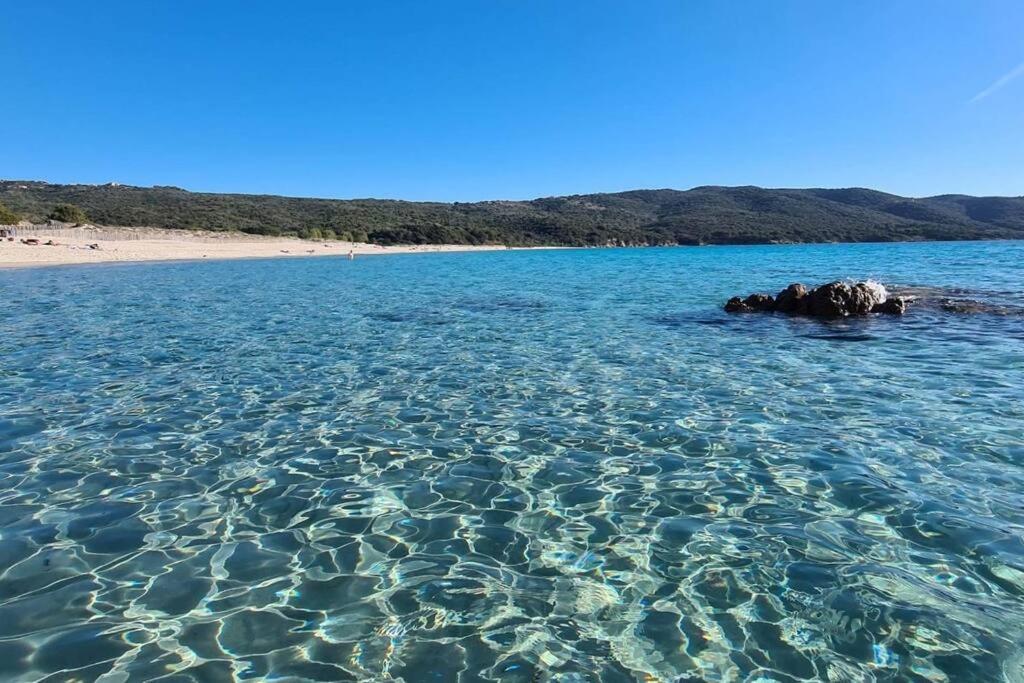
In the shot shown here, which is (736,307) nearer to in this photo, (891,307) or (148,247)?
(891,307)

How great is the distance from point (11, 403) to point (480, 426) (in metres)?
6.40

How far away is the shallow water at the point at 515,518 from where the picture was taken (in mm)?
3062

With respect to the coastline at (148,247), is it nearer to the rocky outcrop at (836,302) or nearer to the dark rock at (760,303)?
the dark rock at (760,303)

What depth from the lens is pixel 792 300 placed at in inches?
652

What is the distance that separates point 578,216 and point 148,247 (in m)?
94.3

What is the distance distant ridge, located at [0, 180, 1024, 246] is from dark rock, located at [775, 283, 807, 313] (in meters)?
71.2

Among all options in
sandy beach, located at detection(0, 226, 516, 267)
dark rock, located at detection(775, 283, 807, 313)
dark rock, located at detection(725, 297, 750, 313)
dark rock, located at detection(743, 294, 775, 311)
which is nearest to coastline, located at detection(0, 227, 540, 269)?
sandy beach, located at detection(0, 226, 516, 267)

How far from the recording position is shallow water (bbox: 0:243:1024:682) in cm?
306

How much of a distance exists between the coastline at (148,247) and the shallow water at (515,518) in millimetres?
39127

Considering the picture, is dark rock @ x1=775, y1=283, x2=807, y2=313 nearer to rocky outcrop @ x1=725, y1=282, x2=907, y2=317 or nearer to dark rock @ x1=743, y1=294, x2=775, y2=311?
rocky outcrop @ x1=725, y1=282, x2=907, y2=317

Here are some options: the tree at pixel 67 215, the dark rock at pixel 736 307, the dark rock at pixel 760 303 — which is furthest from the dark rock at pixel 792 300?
the tree at pixel 67 215

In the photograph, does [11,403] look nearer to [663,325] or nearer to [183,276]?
[663,325]

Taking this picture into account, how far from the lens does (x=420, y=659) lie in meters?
2.96

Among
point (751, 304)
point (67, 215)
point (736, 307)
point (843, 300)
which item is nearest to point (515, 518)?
point (736, 307)
